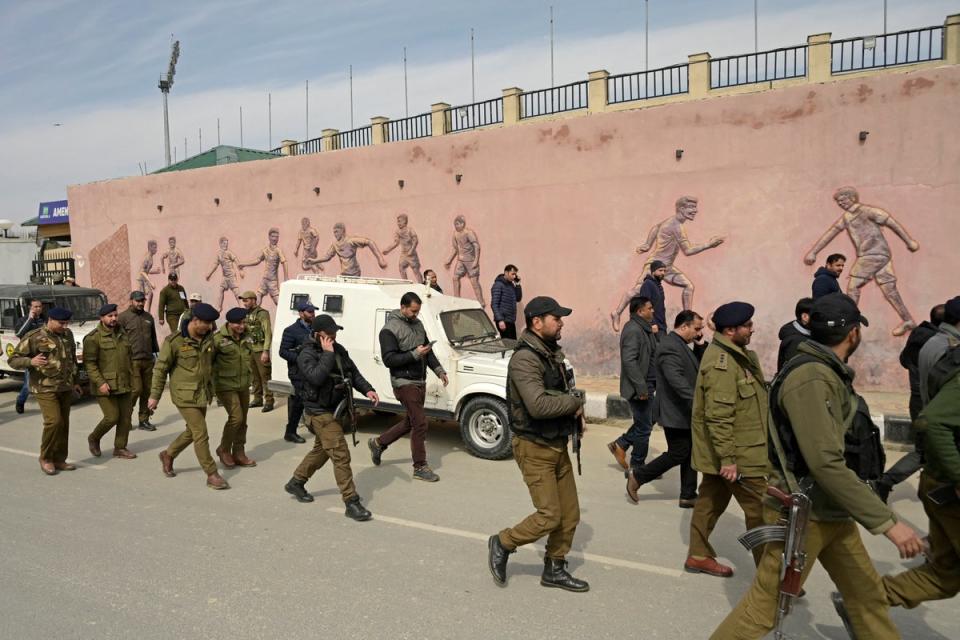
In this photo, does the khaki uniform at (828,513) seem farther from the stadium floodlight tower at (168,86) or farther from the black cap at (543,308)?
the stadium floodlight tower at (168,86)

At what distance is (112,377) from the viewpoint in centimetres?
812

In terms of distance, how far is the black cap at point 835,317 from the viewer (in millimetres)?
3139

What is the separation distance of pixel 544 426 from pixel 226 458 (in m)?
4.66

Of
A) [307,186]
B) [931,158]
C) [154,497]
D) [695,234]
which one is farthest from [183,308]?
[931,158]

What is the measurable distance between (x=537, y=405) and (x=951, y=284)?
8.38m

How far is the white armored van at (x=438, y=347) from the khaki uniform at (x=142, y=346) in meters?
1.67

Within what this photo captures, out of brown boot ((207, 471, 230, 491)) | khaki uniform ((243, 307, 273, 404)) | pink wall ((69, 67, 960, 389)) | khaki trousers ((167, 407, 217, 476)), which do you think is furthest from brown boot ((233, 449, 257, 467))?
pink wall ((69, 67, 960, 389))

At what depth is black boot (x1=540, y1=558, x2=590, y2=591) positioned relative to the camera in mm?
4625

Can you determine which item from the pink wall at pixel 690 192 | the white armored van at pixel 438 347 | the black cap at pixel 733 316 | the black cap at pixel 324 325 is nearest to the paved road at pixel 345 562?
the white armored van at pixel 438 347

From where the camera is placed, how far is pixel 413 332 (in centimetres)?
740

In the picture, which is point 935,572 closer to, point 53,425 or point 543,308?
point 543,308

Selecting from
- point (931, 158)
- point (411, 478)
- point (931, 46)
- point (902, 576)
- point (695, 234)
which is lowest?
point (411, 478)

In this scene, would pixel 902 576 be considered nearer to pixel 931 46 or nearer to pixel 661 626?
pixel 661 626

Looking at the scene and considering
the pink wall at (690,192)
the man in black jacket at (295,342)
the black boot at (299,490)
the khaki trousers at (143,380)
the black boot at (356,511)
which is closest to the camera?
the black boot at (356,511)
